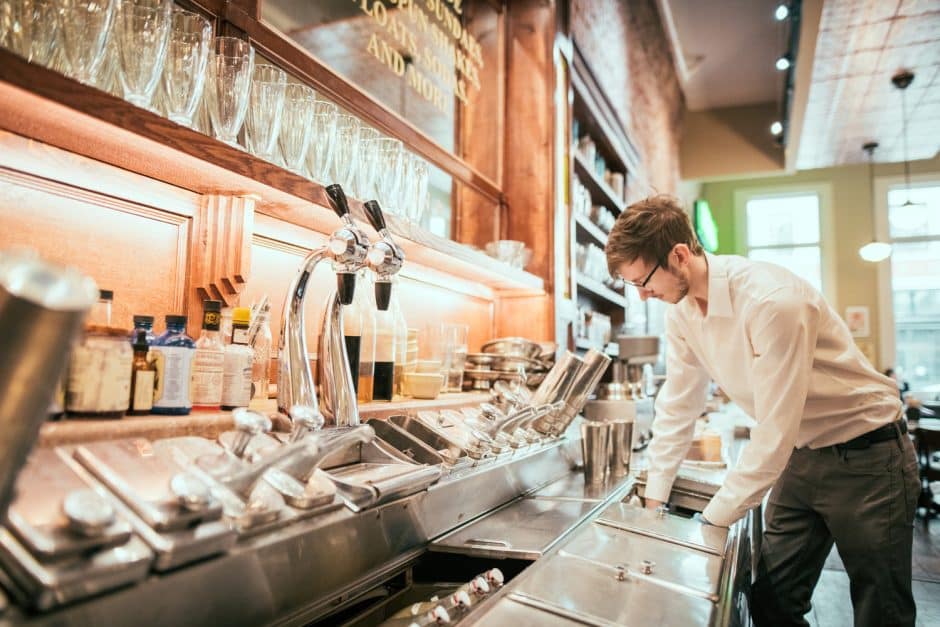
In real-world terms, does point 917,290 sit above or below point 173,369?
above

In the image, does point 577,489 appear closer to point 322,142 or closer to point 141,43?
point 322,142

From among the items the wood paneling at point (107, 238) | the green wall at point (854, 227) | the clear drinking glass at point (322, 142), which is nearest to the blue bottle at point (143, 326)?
the wood paneling at point (107, 238)

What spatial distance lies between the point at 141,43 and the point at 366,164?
2.13 ft

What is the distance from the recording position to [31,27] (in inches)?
36.4

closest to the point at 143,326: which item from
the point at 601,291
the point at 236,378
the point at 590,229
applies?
the point at 236,378

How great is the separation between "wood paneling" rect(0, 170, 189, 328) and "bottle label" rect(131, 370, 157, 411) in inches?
11.8

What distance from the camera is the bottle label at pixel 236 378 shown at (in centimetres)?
114

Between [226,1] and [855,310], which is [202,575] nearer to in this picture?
[226,1]

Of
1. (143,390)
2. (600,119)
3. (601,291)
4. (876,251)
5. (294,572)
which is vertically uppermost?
(876,251)

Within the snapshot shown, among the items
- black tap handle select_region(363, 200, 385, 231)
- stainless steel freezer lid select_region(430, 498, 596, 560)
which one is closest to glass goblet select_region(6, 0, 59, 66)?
black tap handle select_region(363, 200, 385, 231)

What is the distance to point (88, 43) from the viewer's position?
989 mm

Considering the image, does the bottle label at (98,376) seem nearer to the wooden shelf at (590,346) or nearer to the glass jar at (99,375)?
the glass jar at (99,375)

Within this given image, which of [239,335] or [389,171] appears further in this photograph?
[389,171]

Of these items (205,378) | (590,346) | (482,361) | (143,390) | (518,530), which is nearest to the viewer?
(143,390)
